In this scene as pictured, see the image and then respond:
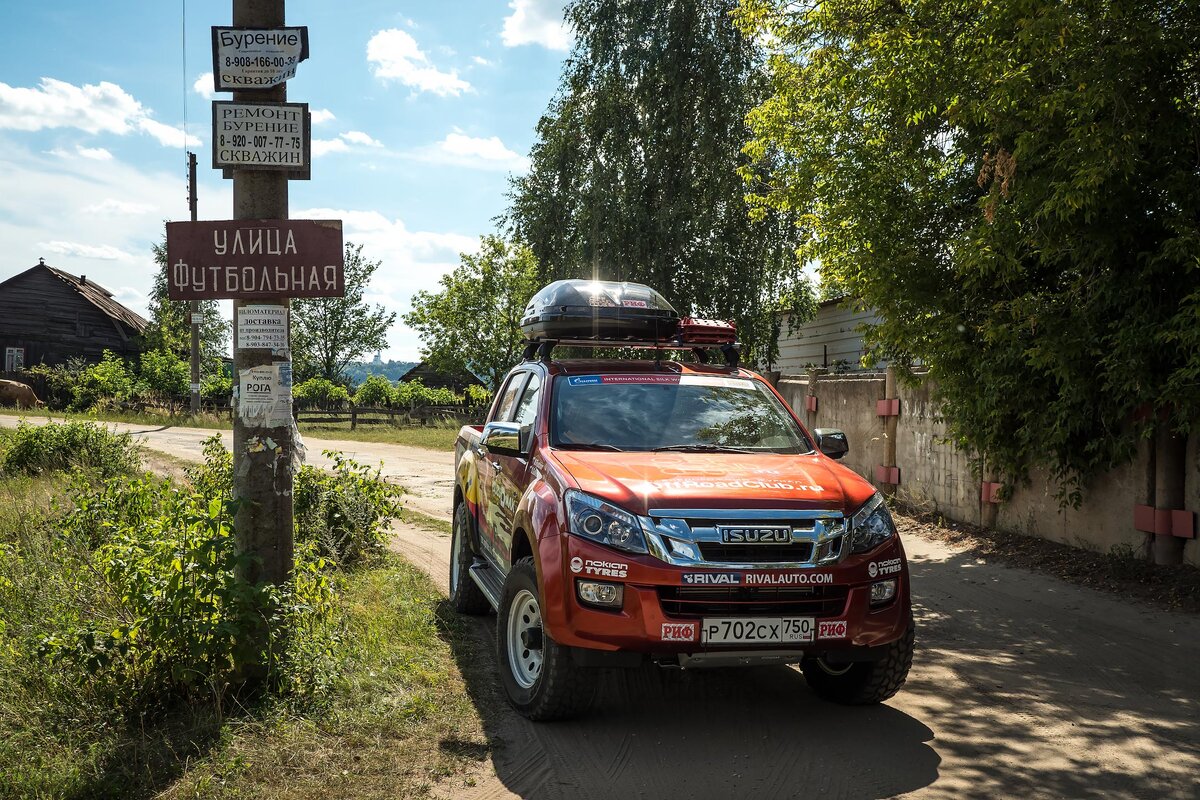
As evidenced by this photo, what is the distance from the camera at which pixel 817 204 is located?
11.7 metres

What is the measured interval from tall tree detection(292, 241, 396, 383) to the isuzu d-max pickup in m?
Result: 64.8

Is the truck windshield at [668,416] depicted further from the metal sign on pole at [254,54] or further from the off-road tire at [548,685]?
the metal sign on pole at [254,54]

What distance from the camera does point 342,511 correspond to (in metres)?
8.73

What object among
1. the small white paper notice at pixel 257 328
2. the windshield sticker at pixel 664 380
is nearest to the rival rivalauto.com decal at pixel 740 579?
the windshield sticker at pixel 664 380

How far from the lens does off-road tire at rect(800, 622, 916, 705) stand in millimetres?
4906

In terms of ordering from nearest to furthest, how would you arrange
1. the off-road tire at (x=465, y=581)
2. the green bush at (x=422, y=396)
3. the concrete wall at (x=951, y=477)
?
the off-road tire at (x=465, y=581), the concrete wall at (x=951, y=477), the green bush at (x=422, y=396)

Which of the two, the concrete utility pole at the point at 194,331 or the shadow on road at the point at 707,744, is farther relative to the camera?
the concrete utility pole at the point at 194,331

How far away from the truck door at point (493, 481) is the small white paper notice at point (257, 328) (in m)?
1.75

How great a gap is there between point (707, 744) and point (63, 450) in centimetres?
1198

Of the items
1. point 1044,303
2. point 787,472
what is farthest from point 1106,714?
point 1044,303

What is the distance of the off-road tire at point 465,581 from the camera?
279 inches

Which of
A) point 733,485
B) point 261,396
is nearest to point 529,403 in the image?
point 261,396

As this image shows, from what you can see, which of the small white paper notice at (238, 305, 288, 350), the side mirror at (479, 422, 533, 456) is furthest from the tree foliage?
the small white paper notice at (238, 305, 288, 350)

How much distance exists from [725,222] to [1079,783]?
72.0 ft
